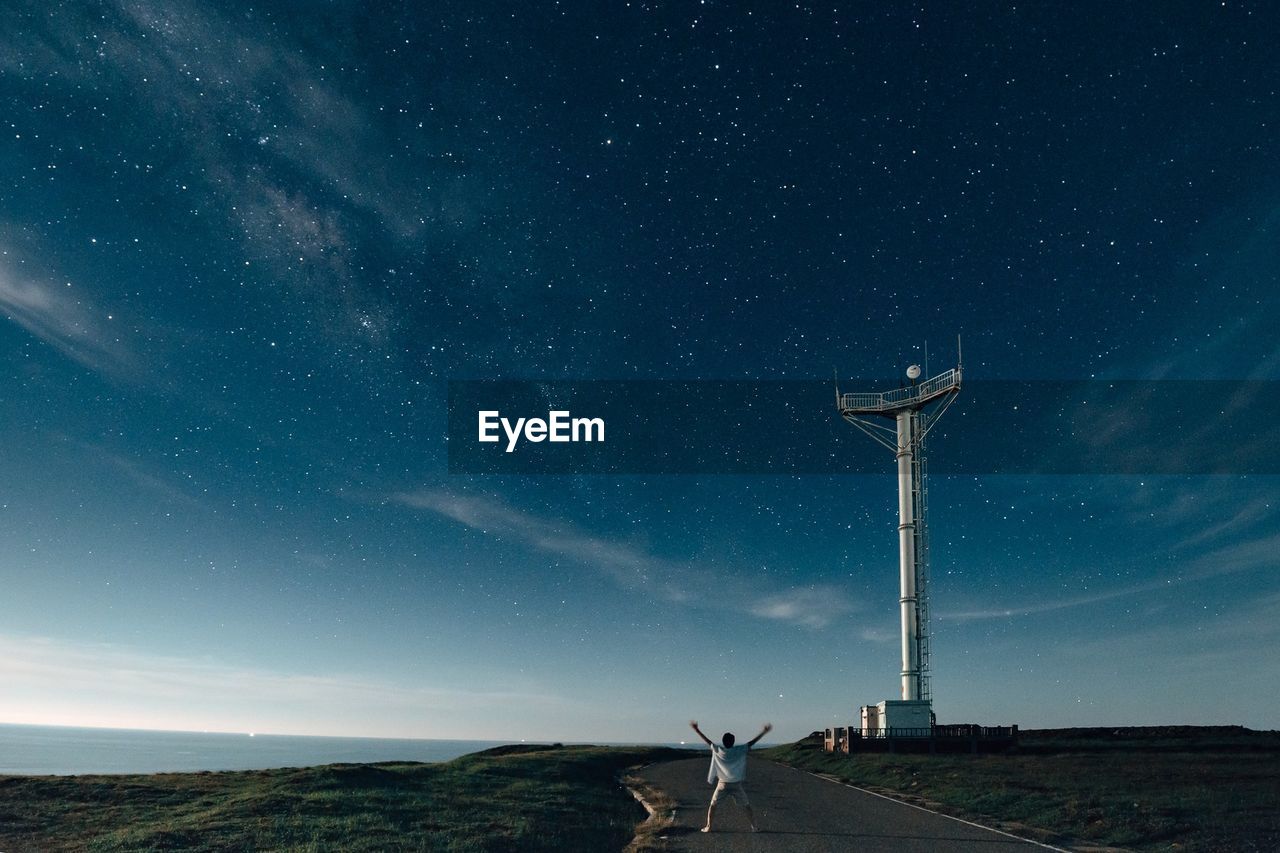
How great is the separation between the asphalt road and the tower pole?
23.2 m

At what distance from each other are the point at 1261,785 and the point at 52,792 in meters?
29.9

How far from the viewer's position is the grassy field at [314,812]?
46.8ft

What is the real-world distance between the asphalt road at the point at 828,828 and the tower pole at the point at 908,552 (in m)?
23.2

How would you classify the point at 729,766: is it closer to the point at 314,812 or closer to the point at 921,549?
the point at 314,812

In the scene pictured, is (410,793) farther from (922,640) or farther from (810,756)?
(922,640)

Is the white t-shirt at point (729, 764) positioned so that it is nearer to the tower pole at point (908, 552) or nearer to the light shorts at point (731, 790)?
the light shorts at point (731, 790)

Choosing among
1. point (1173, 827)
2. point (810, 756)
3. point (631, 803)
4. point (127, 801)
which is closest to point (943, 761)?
point (810, 756)

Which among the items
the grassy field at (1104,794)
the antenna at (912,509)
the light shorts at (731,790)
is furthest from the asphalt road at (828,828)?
the antenna at (912,509)

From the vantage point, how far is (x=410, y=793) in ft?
70.4

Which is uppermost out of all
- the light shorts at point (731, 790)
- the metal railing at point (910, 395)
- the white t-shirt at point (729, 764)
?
the metal railing at point (910, 395)

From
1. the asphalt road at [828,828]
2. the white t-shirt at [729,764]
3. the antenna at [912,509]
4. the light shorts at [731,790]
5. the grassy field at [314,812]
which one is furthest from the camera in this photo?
the antenna at [912,509]

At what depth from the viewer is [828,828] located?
592 inches

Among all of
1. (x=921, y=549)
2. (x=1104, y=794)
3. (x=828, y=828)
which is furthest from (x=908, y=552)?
(x=828, y=828)

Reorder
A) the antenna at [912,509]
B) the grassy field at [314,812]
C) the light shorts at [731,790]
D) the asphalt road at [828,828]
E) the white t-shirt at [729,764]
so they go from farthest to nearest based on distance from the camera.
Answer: the antenna at [912,509], the grassy field at [314,812], the light shorts at [731,790], the white t-shirt at [729,764], the asphalt road at [828,828]
